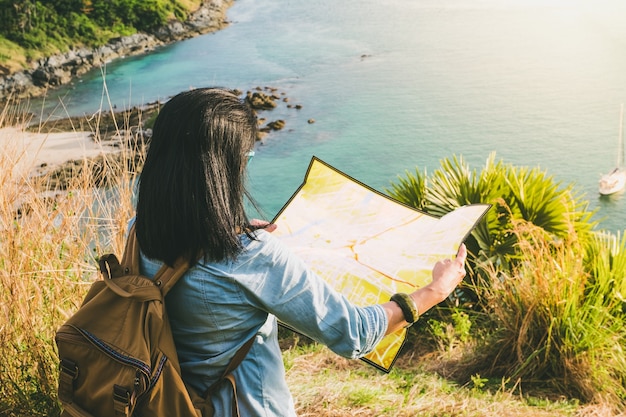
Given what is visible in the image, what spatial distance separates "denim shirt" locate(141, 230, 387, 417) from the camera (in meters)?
1.16

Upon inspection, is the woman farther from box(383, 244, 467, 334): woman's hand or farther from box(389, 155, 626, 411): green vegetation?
box(389, 155, 626, 411): green vegetation

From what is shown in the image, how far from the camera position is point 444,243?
205 cm

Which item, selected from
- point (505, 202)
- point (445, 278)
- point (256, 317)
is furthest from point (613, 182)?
point (256, 317)

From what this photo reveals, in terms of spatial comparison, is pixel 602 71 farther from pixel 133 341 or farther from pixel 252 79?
pixel 133 341

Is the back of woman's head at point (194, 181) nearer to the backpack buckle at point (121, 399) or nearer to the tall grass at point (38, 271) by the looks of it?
the backpack buckle at point (121, 399)

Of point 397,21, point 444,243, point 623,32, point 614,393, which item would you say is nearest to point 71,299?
point 444,243

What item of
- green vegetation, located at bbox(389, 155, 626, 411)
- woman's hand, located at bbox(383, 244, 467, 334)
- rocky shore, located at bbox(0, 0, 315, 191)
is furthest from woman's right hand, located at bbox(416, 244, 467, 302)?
rocky shore, located at bbox(0, 0, 315, 191)

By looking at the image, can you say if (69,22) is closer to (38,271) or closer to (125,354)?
(38,271)

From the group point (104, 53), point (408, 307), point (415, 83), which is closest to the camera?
point (408, 307)

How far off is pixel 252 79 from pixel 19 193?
18020mm

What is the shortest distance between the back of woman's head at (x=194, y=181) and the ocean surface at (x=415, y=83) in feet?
31.8

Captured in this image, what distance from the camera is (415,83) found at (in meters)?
18.7

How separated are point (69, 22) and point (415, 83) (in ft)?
50.1

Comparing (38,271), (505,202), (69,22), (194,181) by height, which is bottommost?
(69,22)
